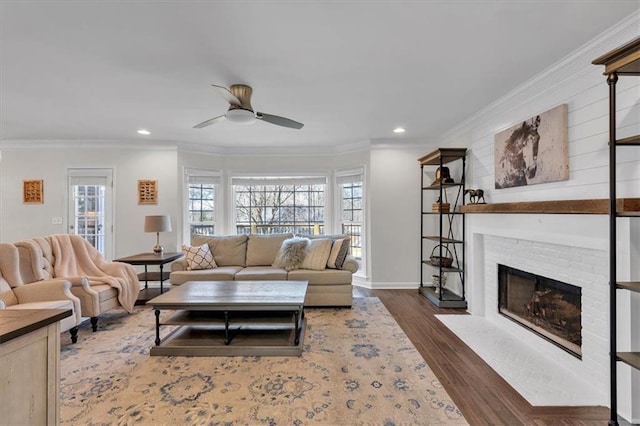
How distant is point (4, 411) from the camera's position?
109cm

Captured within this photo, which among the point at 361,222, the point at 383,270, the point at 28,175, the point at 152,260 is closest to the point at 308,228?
the point at 361,222

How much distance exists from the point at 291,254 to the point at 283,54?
270 centimetres

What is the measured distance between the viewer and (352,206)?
18.6 feet

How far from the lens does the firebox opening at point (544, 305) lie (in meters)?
2.54

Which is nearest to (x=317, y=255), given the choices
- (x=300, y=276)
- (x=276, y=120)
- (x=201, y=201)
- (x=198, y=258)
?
(x=300, y=276)

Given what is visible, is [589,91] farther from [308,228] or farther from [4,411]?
[308,228]

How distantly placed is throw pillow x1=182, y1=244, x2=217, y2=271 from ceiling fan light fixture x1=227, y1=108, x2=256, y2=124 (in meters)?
2.31

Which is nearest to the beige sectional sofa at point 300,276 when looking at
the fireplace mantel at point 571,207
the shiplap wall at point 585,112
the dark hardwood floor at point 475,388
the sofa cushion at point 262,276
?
the sofa cushion at point 262,276

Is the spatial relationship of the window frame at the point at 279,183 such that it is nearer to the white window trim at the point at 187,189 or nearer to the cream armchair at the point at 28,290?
the white window trim at the point at 187,189

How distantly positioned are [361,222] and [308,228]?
107cm

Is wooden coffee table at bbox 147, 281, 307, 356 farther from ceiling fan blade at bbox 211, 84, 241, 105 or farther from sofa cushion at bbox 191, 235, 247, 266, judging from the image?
ceiling fan blade at bbox 211, 84, 241, 105

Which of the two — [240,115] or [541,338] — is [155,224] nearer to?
[240,115]

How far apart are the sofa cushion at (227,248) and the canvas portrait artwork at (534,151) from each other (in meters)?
3.60

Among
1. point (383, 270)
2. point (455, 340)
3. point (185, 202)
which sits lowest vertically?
point (455, 340)
